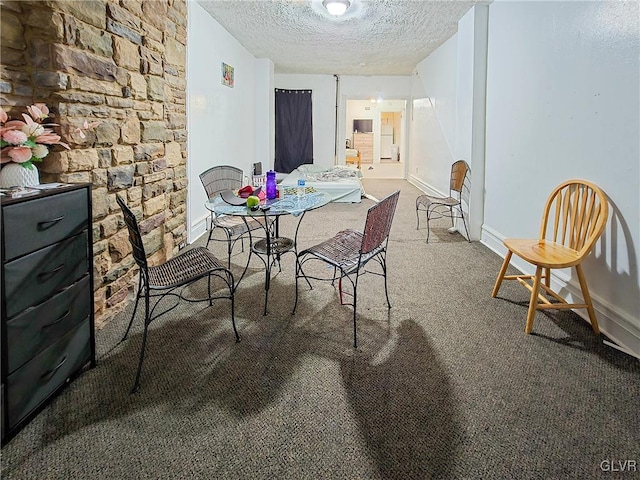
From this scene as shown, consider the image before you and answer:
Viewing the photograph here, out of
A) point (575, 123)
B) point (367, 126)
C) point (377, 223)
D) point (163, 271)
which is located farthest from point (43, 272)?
point (367, 126)

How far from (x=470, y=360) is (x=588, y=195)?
1289mm

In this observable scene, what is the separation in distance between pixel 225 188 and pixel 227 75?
2.75 m

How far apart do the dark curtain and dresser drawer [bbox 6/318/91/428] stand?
8359mm

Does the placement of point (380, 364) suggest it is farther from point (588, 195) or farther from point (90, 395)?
point (588, 195)

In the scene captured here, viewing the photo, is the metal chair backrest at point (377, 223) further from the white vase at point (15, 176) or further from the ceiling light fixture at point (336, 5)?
the ceiling light fixture at point (336, 5)

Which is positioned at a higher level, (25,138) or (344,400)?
(25,138)

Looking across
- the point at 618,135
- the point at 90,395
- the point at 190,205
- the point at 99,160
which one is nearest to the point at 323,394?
the point at 90,395

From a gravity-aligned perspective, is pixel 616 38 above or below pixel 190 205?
above

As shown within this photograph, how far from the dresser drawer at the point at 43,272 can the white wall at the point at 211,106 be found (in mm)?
2549

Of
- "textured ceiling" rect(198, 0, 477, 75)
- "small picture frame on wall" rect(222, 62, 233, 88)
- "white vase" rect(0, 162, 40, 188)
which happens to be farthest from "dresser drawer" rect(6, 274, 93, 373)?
"small picture frame on wall" rect(222, 62, 233, 88)

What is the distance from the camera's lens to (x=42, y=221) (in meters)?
1.69

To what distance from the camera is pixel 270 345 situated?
2383 millimetres

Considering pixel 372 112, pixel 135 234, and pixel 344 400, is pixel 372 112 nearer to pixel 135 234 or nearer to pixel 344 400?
pixel 135 234

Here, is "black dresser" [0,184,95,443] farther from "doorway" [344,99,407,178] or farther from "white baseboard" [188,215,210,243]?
"doorway" [344,99,407,178]
